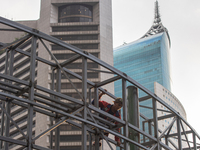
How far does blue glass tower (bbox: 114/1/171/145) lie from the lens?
135 metres

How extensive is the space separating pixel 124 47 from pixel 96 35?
68620 mm

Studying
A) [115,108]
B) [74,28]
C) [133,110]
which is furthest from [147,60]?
[133,110]

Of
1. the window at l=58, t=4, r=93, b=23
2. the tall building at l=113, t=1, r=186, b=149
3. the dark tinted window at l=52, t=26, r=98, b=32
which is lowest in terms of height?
the dark tinted window at l=52, t=26, r=98, b=32

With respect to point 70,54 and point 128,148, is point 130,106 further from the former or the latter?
point 70,54

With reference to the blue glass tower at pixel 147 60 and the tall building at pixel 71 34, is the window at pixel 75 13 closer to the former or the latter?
the tall building at pixel 71 34

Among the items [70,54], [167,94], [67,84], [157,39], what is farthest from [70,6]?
[157,39]

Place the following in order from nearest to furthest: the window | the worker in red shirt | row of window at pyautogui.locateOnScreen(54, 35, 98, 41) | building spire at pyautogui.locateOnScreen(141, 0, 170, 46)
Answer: the worker in red shirt, row of window at pyautogui.locateOnScreen(54, 35, 98, 41), the window, building spire at pyautogui.locateOnScreen(141, 0, 170, 46)

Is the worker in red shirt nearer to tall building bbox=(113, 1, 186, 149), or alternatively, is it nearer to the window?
the window

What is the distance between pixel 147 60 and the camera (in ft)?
452

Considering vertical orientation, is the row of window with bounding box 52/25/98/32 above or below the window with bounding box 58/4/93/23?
below

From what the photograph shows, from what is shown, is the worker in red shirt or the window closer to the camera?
the worker in red shirt

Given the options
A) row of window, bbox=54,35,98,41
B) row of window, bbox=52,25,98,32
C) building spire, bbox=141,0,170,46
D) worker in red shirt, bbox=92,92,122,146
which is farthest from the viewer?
building spire, bbox=141,0,170,46

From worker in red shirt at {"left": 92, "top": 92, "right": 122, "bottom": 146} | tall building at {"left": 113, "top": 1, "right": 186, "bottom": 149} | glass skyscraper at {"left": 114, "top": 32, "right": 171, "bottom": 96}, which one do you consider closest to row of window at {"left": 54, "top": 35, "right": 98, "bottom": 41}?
tall building at {"left": 113, "top": 1, "right": 186, "bottom": 149}

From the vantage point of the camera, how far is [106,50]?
78.2 metres
